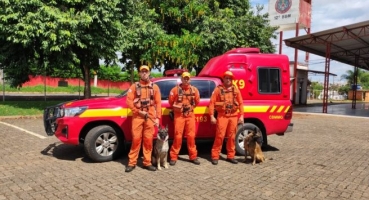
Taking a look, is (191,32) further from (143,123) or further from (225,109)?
(143,123)

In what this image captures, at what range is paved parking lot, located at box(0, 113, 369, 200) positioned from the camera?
14.2 feet

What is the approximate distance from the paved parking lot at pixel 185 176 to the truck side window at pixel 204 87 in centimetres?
134

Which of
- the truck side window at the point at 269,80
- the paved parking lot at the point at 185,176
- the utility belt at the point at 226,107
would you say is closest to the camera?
the paved parking lot at the point at 185,176

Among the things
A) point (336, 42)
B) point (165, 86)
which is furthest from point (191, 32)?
point (165, 86)

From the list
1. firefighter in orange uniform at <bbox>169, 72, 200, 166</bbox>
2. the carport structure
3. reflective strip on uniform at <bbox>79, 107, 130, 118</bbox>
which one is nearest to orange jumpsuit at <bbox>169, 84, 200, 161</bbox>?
firefighter in orange uniform at <bbox>169, 72, 200, 166</bbox>

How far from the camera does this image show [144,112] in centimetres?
527

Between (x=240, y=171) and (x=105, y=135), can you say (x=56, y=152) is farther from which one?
(x=240, y=171)

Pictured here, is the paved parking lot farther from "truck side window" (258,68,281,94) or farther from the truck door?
"truck side window" (258,68,281,94)

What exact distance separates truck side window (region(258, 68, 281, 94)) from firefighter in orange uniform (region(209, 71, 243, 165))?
1244 millimetres

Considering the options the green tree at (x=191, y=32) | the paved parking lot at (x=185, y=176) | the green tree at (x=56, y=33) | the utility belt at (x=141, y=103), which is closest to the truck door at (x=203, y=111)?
the paved parking lot at (x=185, y=176)

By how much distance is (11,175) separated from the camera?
16.3 feet

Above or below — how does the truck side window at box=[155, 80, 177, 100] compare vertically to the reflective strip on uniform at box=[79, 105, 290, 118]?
above

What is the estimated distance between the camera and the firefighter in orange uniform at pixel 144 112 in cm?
532

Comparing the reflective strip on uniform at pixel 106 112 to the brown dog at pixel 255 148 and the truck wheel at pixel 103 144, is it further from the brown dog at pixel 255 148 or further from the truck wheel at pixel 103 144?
the brown dog at pixel 255 148
